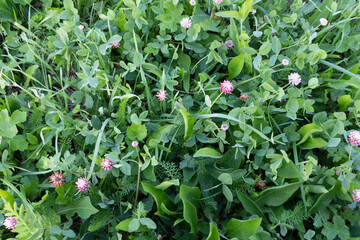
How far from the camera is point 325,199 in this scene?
1527 millimetres

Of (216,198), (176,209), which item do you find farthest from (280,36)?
(176,209)

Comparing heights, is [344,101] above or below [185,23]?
below

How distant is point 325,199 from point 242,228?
18.3 inches

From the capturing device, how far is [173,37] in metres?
1.92

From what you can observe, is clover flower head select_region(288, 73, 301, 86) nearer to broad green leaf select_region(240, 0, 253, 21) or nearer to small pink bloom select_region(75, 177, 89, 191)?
broad green leaf select_region(240, 0, 253, 21)

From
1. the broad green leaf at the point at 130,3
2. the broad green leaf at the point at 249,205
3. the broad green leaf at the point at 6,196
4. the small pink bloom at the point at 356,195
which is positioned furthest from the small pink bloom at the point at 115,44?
the small pink bloom at the point at 356,195

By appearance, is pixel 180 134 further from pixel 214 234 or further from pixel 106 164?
pixel 214 234

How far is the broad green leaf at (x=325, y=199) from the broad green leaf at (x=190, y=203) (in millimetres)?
569

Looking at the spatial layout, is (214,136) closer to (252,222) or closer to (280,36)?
(252,222)

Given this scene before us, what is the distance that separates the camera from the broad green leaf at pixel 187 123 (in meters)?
1.44

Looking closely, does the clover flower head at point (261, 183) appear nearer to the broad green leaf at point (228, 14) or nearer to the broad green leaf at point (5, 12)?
the broad green leaf at point (228, 14)

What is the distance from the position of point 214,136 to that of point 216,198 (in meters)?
0.32

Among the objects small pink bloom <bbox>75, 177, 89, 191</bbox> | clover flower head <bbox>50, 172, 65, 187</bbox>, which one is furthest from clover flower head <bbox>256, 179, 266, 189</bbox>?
clover flower head <bbox>50, 172, 65, 187</bbox>

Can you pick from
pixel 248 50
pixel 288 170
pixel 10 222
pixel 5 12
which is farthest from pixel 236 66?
pixel 5 12
